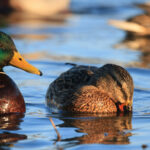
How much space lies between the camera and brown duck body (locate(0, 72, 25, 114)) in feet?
21.1

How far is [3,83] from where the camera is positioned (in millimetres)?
6457

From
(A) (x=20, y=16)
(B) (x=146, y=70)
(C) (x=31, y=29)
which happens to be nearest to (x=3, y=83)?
(B) (x=146, y=70)

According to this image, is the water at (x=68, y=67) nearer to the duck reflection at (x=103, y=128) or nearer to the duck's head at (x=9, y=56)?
the duck reflection at (x=103, y=128)

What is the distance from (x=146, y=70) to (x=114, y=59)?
103 centimetres

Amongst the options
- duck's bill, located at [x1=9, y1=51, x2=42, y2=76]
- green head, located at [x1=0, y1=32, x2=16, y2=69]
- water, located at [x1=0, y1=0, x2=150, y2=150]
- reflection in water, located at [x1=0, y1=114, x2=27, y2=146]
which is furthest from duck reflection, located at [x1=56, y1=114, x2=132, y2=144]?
green head, located at [x1=0, y1=32, x2=16, y2=69]

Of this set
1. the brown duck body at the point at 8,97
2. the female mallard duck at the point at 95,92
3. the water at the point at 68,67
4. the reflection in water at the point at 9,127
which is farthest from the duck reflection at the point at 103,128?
the brown duck body at the point at 8,97

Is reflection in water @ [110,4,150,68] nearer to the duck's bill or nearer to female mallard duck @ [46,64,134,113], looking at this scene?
female mallard duck @ [46,64,134,113]

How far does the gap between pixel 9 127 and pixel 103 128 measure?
1.03 m

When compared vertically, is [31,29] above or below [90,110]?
above

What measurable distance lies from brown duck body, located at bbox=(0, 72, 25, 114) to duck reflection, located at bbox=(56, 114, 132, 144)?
2.16 ft

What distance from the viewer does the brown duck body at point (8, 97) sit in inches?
253

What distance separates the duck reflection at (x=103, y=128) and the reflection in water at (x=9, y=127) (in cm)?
52

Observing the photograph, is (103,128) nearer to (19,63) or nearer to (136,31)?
(19,63)

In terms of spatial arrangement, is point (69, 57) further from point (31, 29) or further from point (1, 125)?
point (1, 125)
